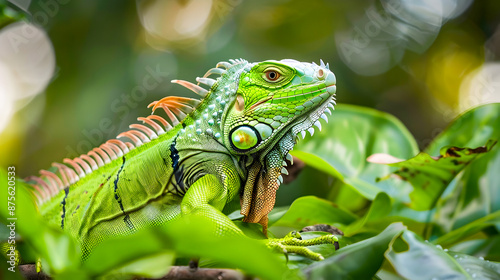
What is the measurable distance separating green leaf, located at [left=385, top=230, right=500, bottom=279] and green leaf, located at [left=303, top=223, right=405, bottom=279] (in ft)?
0.14

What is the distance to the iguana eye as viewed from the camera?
1.77 meters

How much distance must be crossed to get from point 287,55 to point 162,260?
12.8 feet

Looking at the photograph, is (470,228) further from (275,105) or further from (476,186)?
(275,105)

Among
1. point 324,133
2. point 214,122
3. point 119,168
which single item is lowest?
point 324,133

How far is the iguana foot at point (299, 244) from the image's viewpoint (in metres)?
1.34

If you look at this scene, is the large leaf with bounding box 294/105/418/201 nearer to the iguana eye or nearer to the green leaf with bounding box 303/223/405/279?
the iguana eye

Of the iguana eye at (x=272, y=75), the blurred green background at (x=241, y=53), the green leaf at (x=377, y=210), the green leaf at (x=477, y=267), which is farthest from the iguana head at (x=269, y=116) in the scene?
the blurred green background at (x=241, y=53)

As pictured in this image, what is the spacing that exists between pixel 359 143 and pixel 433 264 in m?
1.47

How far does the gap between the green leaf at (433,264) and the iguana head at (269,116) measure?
1.97 feet

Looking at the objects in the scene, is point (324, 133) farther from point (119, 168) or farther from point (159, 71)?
point (159, 71)

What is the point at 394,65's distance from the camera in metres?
4.99

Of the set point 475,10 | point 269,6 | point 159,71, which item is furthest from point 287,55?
point 475,10

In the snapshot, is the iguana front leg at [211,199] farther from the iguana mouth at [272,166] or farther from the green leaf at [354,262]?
the green leaf at [354,262]

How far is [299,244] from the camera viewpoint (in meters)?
1.45
